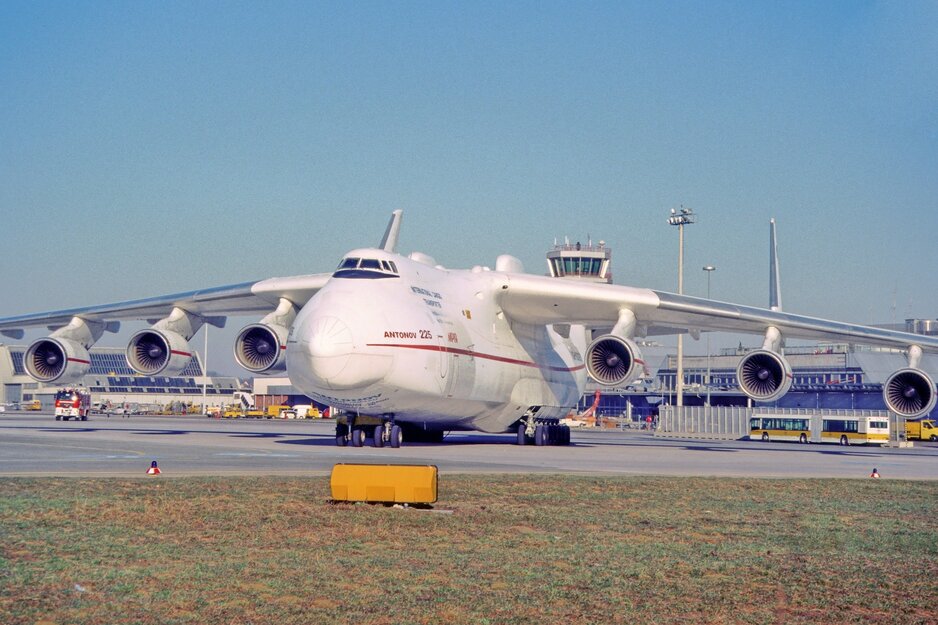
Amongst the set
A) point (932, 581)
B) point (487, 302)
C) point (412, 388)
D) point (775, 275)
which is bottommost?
point (932, 581)

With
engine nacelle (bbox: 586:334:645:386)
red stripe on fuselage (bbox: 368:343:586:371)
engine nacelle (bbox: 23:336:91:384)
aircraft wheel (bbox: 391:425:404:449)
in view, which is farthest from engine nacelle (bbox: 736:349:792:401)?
engine nacelle (bbox: 23:336:91:384)

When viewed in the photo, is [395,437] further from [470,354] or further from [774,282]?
[774,282]

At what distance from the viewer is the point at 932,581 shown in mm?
8625

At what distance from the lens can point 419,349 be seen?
2550cm

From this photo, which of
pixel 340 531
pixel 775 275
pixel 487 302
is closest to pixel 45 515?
pixel 340 531

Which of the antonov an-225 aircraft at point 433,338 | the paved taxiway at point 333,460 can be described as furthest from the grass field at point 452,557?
the antonov an-225 aircraft at point 433,338

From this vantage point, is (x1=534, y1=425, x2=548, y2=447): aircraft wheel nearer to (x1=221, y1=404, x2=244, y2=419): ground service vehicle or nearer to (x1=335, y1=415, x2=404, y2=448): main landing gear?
(x1=335, y1=415, x2=404, y2=448): main landing gear

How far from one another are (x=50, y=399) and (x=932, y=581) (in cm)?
11547

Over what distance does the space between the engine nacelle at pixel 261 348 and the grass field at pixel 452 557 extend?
46.7ft

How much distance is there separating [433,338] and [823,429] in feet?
108

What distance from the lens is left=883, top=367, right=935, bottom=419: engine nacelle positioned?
29.3 m

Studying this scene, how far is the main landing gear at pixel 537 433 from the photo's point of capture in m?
33.8

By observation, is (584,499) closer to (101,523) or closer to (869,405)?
(101,523)

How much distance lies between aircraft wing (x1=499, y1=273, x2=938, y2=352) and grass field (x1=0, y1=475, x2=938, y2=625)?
50.1 feet
